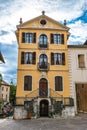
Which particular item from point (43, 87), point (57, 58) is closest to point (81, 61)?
point (57, 58)

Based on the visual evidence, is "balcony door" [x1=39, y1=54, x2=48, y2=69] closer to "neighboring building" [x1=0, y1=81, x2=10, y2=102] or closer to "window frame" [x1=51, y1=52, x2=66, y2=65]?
"window frame" [x1=51, y1=52, x2=66, y2=65]

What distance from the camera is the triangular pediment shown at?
30672 mm

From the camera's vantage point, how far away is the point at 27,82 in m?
28.2

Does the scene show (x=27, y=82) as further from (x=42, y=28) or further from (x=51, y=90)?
(x=42, y=28)

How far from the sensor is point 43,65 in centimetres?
2892

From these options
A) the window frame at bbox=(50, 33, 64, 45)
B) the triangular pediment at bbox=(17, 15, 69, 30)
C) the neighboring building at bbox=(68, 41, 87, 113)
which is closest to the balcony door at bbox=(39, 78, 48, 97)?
the neighboring building at bbox=(68, 41, 87, 113)

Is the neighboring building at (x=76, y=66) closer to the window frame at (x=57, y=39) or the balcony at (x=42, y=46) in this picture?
the window frame at (x=57, y=39)

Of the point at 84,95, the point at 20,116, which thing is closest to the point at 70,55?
the point at 84,95

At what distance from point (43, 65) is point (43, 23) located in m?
6.69

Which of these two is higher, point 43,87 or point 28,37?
point 28,37

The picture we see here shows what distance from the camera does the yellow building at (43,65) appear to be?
27.6 metres

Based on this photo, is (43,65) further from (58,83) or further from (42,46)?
(58,83)

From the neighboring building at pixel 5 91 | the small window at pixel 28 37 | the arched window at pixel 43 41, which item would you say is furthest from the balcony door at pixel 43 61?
the neighboring building at pixel 5 91

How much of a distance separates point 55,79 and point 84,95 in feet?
28.1
